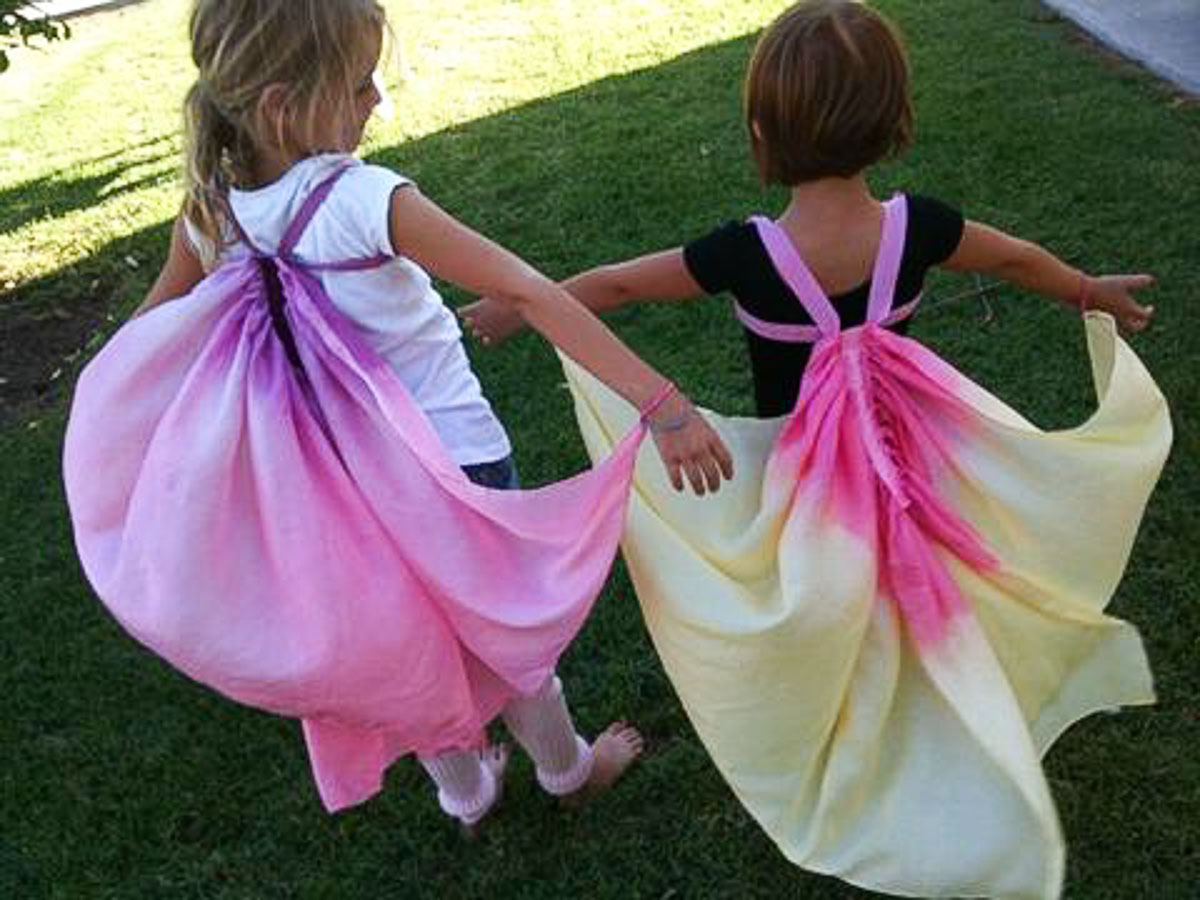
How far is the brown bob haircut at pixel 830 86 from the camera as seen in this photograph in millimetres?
1983

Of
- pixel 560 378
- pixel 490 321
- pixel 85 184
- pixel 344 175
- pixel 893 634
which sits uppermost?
pixel 344 175

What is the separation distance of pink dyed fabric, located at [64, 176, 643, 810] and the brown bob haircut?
21.1 inches

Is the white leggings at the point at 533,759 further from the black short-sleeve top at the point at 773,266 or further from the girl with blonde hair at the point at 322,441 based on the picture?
the black short-sleeve top at the point at 773,266

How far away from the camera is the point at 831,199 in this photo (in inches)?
82.6

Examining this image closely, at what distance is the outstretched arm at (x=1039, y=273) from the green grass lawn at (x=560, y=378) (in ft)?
2.69

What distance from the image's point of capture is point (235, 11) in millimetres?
1952

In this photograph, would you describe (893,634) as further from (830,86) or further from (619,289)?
(830,86)

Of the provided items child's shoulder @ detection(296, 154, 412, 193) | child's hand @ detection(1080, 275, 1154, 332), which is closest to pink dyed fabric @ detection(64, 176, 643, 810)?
child's shoulder @ detection(296, 154, 412, 193)

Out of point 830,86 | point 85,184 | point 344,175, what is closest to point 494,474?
point 344,175

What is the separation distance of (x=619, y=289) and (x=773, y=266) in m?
0.28

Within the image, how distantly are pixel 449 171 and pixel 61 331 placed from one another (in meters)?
1.81

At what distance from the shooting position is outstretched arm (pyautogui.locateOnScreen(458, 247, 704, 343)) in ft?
7.18

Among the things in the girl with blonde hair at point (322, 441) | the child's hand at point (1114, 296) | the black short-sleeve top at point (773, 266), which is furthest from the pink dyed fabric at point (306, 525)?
the child's hand at point (1114, 296)

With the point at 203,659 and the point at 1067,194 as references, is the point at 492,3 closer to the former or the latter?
the point at 1067,194
